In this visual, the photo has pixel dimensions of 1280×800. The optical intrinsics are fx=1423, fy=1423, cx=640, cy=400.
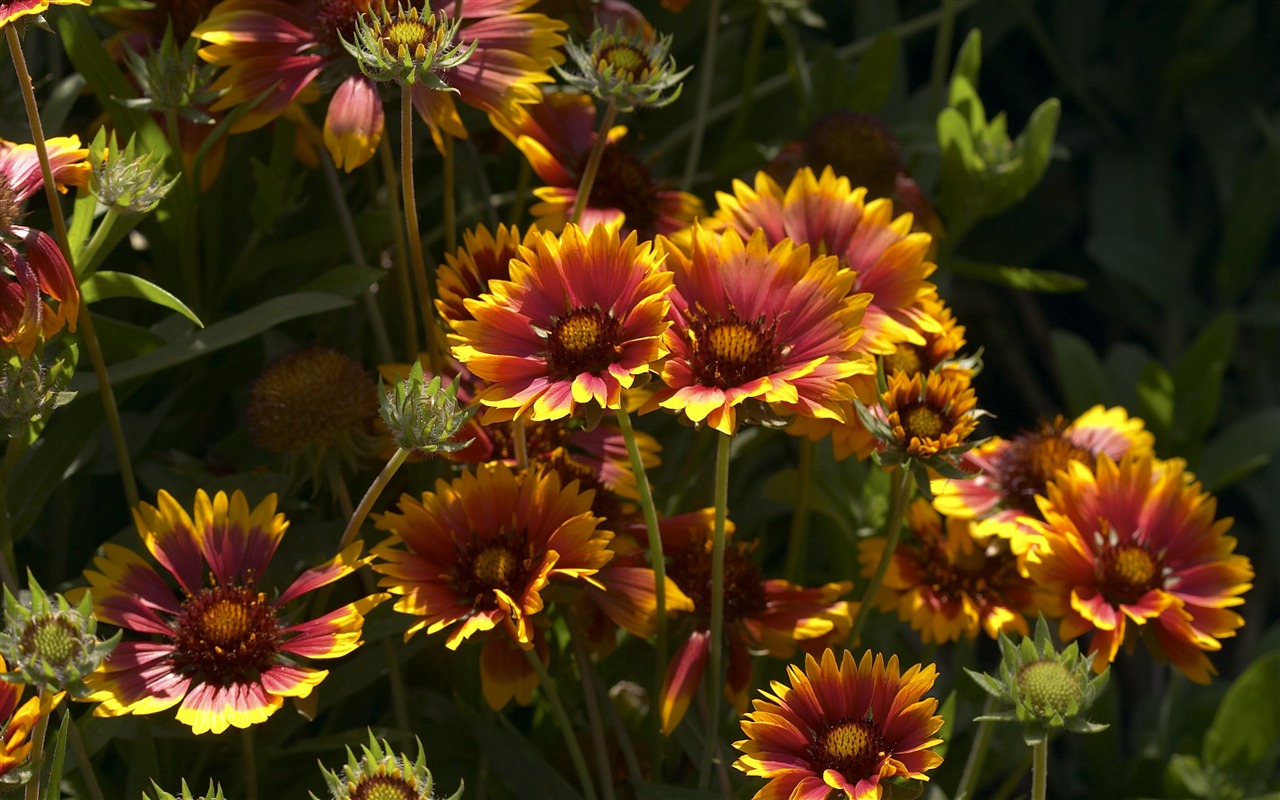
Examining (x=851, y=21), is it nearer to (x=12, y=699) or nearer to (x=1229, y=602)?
(x=1229, y=602)

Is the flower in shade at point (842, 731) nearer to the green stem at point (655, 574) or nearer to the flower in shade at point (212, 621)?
the green stem at point (655, 574)

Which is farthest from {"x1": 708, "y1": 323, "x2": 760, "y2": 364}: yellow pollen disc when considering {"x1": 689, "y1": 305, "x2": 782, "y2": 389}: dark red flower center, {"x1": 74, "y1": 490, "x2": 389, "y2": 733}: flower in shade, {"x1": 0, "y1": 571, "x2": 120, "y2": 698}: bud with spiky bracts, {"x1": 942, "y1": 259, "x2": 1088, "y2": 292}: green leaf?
{"x1": 942, "y1": 259, "x2": 1088, "y2": 292}: green leaf

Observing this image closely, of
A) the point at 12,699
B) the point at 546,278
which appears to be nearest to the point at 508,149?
the point at 546,278

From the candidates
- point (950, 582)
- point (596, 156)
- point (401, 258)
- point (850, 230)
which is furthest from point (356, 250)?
point (950, 582)

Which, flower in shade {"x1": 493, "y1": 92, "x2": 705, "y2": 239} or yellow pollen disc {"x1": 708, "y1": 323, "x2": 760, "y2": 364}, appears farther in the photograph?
flower in shade {"x1": 493, "y1": 92, "x2": 705, "y2": 239}

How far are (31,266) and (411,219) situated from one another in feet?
0.65

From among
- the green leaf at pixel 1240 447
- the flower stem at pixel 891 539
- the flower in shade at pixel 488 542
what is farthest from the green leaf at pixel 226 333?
the green leaf at pixel 1240 447

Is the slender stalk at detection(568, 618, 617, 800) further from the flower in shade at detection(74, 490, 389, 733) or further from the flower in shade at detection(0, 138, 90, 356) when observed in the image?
the flower in shade at detection(0, 138, 90, 356)

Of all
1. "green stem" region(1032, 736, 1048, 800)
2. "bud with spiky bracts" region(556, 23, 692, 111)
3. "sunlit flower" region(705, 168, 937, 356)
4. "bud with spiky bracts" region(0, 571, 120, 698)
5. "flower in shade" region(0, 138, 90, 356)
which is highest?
"bud with spiky bracts" region(556, 23, 692, 111)

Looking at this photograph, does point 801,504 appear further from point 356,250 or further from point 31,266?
point 31,266

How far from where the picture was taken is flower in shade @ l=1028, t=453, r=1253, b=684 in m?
0.85

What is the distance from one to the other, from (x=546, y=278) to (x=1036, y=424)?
1.07m

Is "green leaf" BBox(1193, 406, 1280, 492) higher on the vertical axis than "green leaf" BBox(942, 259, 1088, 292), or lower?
lower

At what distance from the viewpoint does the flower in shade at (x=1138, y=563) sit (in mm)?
848
